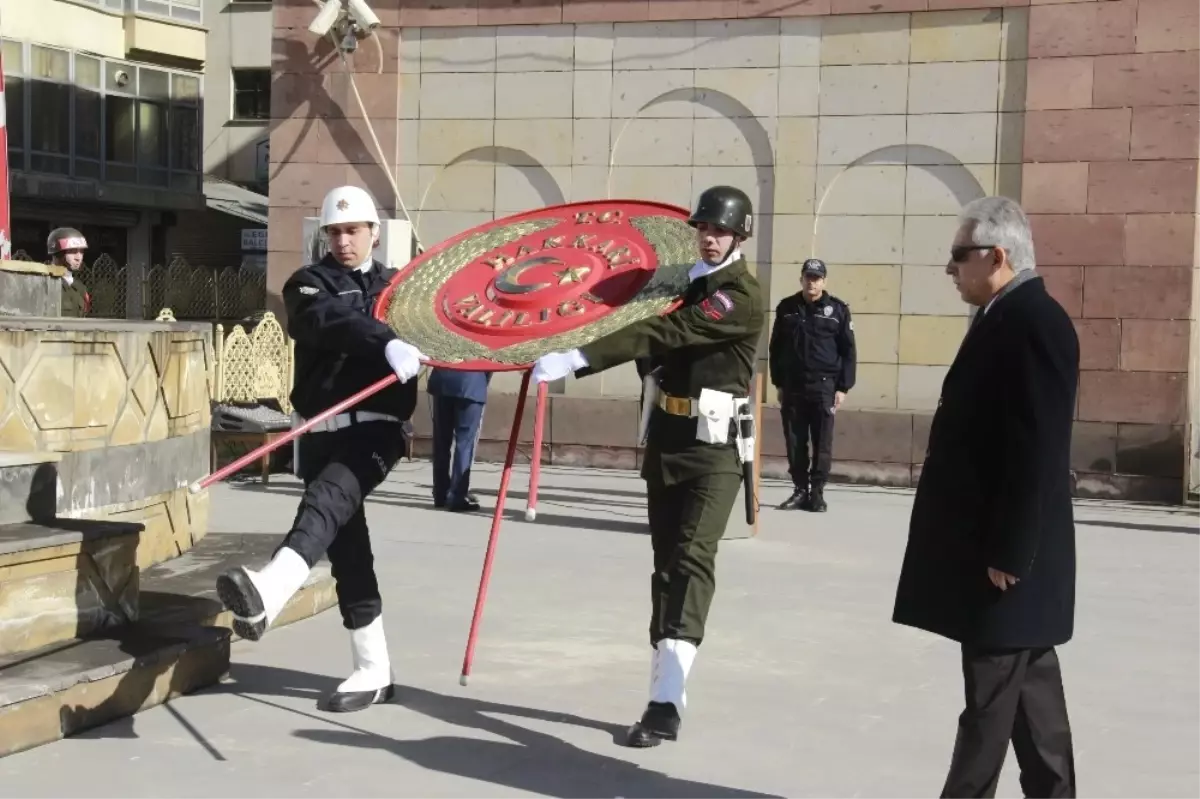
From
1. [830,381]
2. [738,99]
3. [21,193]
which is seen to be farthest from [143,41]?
[830,381]

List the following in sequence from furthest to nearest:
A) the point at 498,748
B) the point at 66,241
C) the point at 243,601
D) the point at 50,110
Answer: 1. the point at 50,110
2. the point at 66,241
3. the point at 498,748
4. the point at 243,601

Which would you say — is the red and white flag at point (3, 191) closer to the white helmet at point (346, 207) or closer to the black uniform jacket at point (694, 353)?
the white helmet at point (346, 207)

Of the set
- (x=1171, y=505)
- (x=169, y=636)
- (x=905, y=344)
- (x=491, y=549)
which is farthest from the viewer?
(x=905, y=344)

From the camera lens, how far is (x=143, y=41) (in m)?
36.2

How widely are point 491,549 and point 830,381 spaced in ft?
25.2

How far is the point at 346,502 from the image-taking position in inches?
225

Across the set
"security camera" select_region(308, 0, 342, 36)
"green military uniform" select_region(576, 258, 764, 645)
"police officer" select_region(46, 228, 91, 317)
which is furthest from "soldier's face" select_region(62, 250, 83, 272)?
"green military uniform" select_region(576, 258, 764, 645)

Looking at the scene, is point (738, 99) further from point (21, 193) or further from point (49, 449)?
point (21, 193)

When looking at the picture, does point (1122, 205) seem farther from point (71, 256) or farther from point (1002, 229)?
point (1002, 229)

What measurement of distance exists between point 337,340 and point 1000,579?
2.52 m

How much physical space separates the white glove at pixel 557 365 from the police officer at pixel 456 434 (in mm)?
6528

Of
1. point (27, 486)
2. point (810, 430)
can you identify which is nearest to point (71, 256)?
point (810, 430)

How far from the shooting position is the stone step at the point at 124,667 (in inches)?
204

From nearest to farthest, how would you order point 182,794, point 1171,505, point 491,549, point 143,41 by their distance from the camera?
point 182,794 < point 491,549 < point 1171,505 < point 143,41
